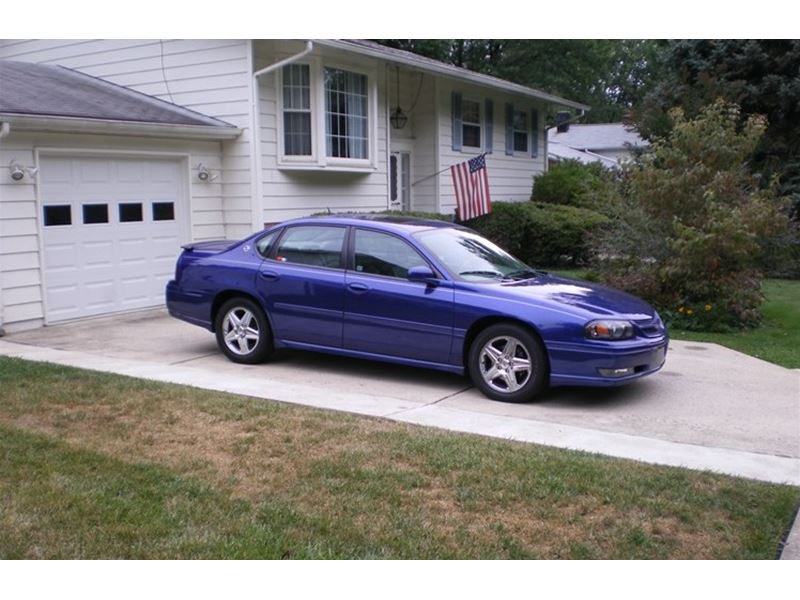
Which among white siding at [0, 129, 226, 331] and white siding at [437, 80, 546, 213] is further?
white siding at [437, 80, 546, 213]

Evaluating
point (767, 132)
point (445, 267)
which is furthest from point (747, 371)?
point (767, 132)

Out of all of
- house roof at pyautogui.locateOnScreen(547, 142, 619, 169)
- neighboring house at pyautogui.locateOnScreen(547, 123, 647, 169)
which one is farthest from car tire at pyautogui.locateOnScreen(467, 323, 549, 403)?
neighboring house at pyautogui.locateOnScreen(547, 123, 647, 169)

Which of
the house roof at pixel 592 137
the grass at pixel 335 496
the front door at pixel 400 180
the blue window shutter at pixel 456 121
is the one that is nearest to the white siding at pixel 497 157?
the blue window shutter at pixel 456 121

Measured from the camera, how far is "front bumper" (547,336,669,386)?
6.86m

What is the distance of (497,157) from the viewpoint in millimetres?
20953

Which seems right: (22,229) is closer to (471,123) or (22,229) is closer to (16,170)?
(16,170)

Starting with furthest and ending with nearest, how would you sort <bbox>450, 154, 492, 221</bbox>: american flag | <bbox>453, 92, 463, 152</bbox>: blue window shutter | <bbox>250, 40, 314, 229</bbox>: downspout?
<bbox>453, 92, 463, 152</bbox>: blue window shutter, <bbox>450, 154, 492, 221</bbox>: american flag, <bbox>250, 40, 314, 229</bbox>: downspout

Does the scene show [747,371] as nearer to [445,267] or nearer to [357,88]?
[445,267]

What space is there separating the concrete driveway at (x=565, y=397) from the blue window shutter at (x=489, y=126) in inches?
437

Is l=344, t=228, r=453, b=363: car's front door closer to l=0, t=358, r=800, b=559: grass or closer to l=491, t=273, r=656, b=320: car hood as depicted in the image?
l=491, t=273, r=656, b=320: car hood

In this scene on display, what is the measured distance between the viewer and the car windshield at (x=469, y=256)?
25.5 feet

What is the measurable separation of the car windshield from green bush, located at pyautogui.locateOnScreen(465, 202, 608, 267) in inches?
393

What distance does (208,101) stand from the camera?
13.6 meters

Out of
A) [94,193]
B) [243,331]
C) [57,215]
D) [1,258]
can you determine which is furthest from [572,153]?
[243,331]
